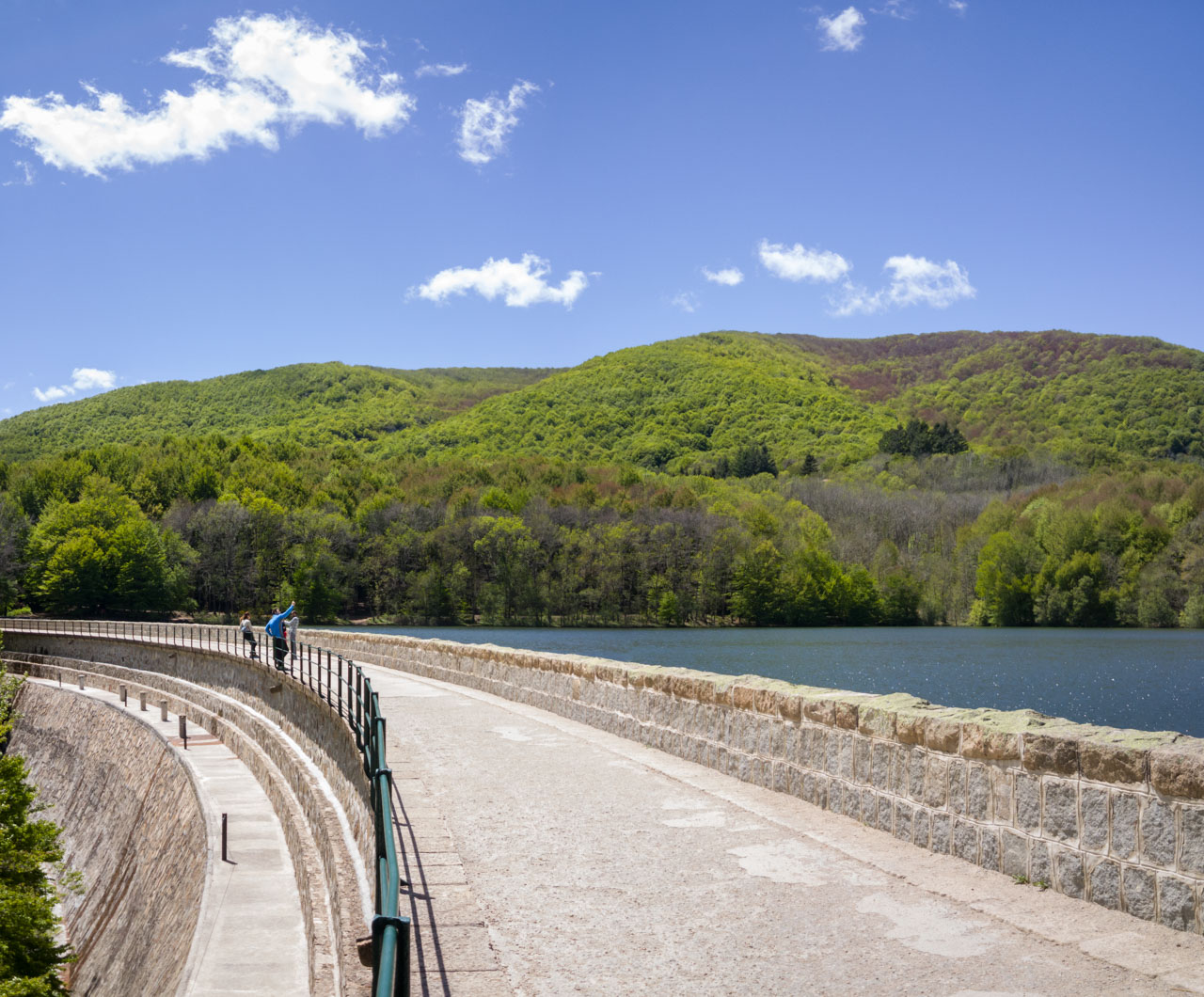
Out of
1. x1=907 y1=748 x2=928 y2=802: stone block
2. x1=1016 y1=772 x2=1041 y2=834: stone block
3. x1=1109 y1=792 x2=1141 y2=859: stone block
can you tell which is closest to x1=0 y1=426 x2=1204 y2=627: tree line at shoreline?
x1=907 y1=748 x2=928 y2=802: stone block

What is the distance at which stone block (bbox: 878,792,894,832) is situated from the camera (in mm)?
6871

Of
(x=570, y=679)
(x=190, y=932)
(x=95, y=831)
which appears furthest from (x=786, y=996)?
(x=95, y=831)

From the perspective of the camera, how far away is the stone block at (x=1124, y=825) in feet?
16.5

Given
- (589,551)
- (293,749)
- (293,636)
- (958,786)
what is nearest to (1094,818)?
(958,786)

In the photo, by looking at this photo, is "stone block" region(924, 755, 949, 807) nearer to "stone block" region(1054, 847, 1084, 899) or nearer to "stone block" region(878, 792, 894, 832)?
"stone block" region(878, 792, 894, 832)

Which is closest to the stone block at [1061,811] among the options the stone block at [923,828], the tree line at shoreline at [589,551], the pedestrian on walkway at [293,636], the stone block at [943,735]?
the stone block at [943,735]

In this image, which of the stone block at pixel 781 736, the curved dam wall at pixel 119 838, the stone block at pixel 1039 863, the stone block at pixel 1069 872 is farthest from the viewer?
the curved dam wall at pixel 119 838

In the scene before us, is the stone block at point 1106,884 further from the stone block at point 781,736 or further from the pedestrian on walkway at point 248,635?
the pedestrian on walkway at point 248,635

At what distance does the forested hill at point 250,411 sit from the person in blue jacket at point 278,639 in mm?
110389

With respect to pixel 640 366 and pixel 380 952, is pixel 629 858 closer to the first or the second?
pixel 380 952

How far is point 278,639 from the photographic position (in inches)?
958

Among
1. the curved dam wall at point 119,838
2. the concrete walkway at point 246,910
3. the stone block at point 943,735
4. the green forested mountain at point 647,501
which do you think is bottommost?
the curved dam wall at point 119,838

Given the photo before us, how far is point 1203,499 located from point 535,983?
84.0 meters

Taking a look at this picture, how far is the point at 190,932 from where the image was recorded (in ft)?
40.5
